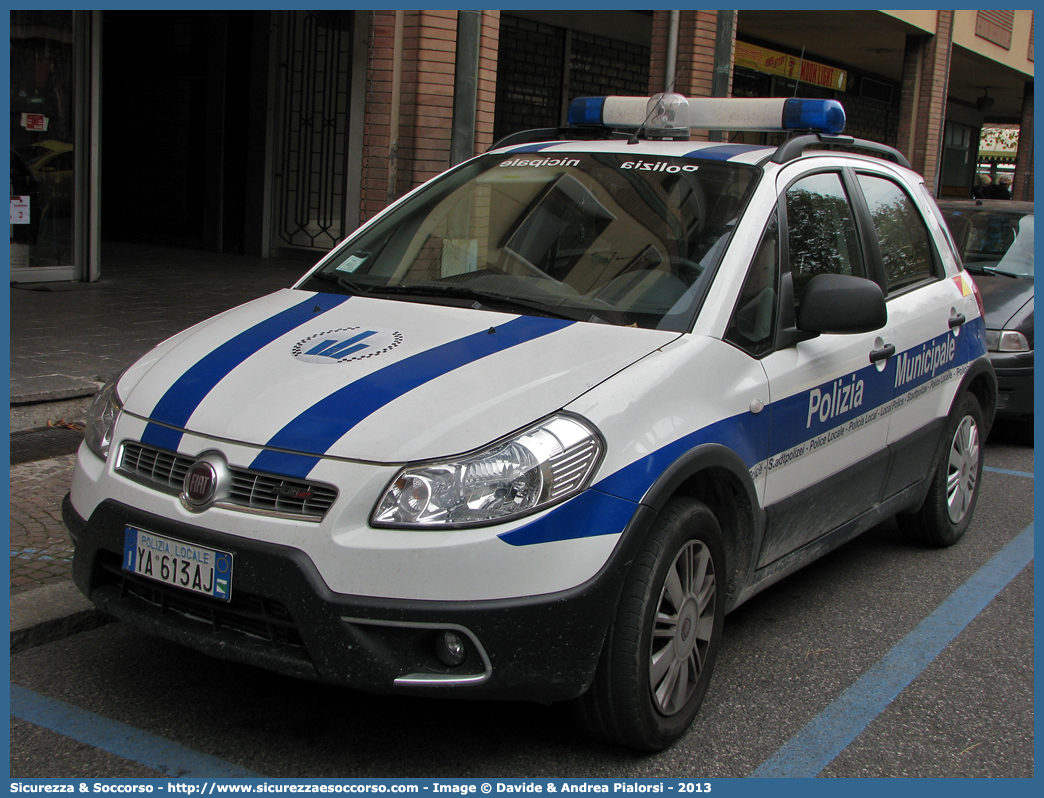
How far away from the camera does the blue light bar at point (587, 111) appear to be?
4750 mm

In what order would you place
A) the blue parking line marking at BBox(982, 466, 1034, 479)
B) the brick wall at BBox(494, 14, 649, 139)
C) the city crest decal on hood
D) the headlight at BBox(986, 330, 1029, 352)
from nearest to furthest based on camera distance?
the city crest decal on hood < the blue parking line marking at BBox(982, 466, 1034, 479) < the headlight at BBox(986, 330, 1029, 352) < the brick wall at BBox(494, 14, 649, 139)

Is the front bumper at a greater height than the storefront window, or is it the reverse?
the storefront window

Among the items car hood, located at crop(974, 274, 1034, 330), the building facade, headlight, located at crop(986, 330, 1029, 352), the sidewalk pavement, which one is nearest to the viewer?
the sidewalk pavement

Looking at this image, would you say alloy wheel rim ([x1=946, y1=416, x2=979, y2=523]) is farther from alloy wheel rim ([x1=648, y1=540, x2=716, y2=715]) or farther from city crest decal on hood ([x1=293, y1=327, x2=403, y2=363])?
city crest decal on hood ([x1=293, y1=327, x2=403, y2=363])

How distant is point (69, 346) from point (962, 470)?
5425 millimetres

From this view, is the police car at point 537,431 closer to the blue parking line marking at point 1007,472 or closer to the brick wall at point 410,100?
the blue parking line marking at point 1007,472

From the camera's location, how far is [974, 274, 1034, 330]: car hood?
7.64 metres

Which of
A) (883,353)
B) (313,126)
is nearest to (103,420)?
(883,353)

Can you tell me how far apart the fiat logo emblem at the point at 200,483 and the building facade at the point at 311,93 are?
4.34 metres

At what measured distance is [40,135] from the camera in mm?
9867

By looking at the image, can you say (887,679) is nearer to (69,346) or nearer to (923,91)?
(69,346)

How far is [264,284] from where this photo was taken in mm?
11133

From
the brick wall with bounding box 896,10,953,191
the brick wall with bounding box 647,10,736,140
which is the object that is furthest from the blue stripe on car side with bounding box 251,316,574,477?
the brick wall with bounding box 896,10,953,191

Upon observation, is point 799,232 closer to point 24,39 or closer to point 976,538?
point 976,538
